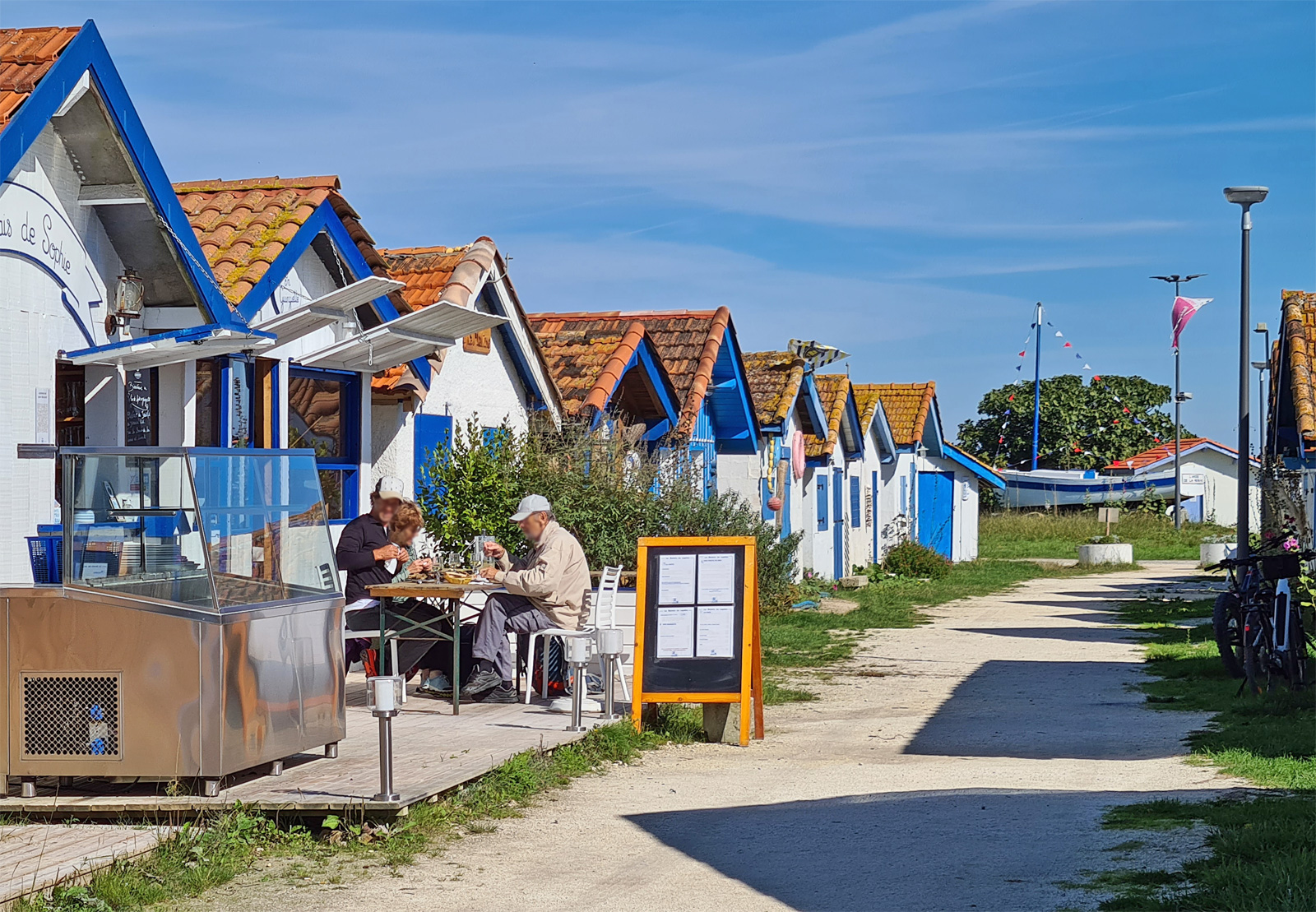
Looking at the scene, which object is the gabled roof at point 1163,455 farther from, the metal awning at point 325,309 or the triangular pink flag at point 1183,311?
the metal awning at point 325,309

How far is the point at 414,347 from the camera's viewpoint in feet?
37.3

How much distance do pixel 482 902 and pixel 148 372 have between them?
5359mm

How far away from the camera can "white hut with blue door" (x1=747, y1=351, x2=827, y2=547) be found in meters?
21.7

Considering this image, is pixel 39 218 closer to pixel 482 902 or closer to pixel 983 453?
pixel 482 902

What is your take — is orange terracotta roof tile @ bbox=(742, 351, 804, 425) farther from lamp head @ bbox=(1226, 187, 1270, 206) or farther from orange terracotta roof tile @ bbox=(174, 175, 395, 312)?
orange terracotta roof tile @ bbox=(174, 175, 395, 312)

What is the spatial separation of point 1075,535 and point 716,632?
34.7 meters

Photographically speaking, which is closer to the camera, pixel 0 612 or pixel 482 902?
pixel 482 902

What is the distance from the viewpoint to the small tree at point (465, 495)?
12711mm

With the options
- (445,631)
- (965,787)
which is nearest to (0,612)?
(445,631)

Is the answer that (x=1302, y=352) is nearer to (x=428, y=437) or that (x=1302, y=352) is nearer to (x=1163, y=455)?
(x=428, y=437)

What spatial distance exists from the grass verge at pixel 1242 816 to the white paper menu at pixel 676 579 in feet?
10.6

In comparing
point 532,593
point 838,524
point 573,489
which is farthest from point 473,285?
point 838,524

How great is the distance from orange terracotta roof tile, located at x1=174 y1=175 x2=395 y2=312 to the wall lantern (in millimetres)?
826

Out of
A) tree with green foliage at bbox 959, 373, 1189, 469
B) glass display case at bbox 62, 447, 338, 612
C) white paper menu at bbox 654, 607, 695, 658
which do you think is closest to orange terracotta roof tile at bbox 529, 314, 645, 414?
white paper menu at bbox 654, 607, 695, 658
